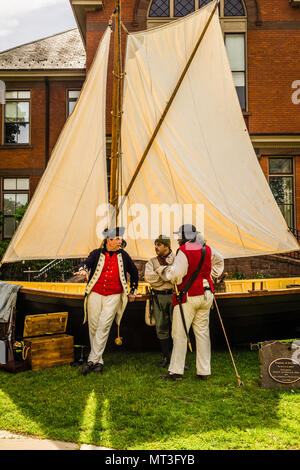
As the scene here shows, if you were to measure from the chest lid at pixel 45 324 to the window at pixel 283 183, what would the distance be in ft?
33.1

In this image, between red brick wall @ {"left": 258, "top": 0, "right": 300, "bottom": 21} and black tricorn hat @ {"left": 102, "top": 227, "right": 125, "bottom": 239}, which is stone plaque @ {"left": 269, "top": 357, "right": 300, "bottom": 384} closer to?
black tricorn hat @ {"left": 102, "top": 227, "right": 125, "bottom": 239}

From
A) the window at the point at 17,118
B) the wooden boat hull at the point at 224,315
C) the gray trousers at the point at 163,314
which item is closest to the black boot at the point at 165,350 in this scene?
the gray trousers at the point at 163,314

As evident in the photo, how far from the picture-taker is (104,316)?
578cm

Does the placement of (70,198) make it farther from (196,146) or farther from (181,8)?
(181,8)

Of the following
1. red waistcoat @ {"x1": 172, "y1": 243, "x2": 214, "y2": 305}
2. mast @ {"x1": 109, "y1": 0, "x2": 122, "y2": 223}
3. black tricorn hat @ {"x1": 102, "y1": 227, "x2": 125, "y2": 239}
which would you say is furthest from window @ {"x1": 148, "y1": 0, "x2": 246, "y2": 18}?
red waistcoat @ {"x1": 172, "y1": 243, "x2": 214, "y2": 305}

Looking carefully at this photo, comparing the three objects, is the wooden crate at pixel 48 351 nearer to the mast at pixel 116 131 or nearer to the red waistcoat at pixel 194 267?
the red waistcoat at pixel 194 267

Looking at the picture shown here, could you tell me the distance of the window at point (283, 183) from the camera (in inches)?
576

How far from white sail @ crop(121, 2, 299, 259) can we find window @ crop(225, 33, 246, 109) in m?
6.98

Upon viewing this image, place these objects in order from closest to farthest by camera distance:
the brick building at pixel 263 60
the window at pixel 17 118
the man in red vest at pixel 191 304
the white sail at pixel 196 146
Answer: the man in red vest at pixel 191 304 < the white sail at pixel 196 146 < the brick building at pixel 263 60 < the window at pixel 17 118

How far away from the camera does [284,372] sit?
508 cm

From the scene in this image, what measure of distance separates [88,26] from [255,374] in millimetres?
13123

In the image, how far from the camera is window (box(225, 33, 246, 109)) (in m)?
14.7

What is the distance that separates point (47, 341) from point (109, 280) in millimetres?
1273
